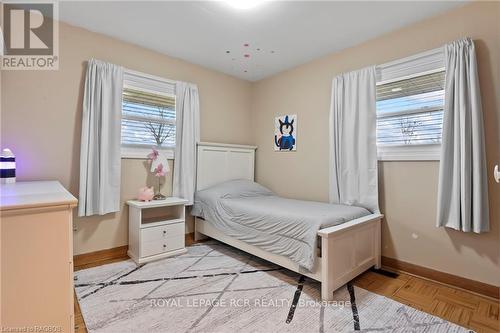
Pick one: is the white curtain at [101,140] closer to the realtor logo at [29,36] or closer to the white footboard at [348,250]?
the realtor logo at [29,36]

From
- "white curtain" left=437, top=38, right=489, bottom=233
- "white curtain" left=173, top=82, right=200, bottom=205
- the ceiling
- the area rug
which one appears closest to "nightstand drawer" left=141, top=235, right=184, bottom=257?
the area rug

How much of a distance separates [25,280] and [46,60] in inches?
91.8

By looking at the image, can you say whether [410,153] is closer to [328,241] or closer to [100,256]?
[328,241]

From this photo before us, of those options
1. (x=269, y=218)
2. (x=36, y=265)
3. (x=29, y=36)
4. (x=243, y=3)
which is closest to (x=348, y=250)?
(x=269, y=218)

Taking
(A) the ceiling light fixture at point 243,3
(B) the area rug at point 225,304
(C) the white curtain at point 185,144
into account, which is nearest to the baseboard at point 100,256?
(B) the area rug at point 225,304

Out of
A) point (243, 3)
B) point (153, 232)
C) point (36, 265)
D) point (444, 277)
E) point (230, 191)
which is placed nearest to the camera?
point (36, 265)

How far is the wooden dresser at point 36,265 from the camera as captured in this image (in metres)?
1.00

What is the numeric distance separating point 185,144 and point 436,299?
302 centimetres

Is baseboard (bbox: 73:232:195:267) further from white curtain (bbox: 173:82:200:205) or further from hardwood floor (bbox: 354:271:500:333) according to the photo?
hardwood floor (bbox: 354:271:500:333)

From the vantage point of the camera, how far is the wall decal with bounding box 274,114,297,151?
141 inches

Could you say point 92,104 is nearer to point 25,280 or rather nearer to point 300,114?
point 25,280

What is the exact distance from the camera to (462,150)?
2074 millimetres

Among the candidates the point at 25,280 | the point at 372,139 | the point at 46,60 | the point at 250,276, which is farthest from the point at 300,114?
the point at 25,280

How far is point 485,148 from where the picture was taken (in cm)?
206
